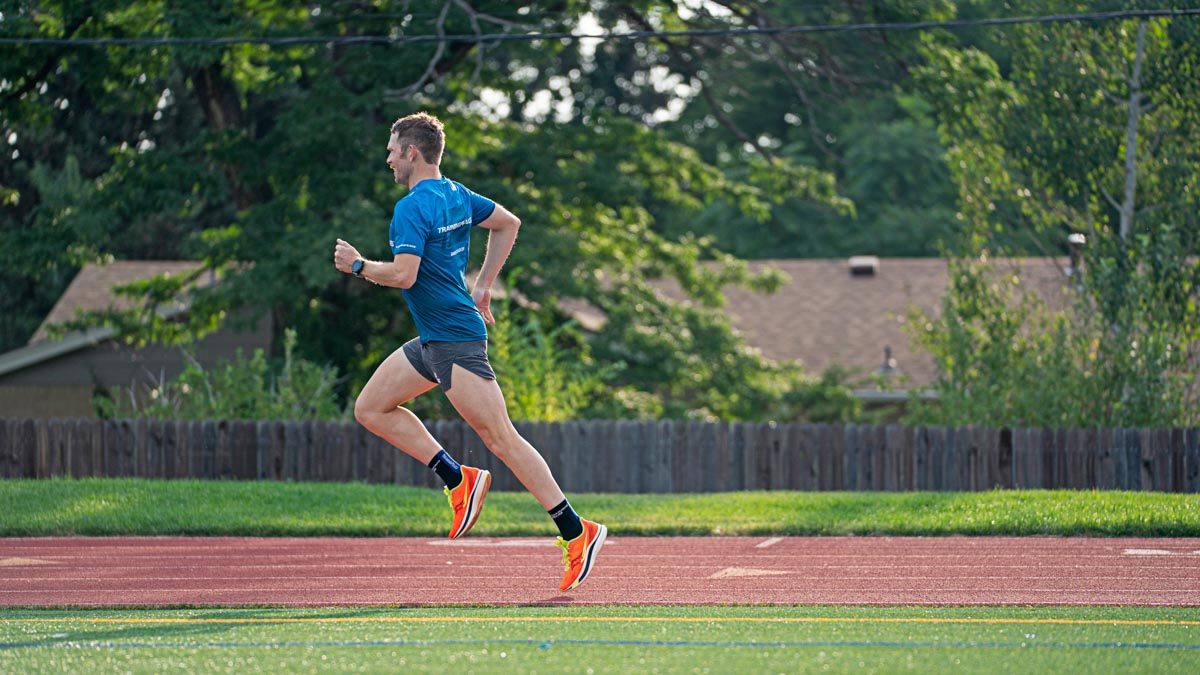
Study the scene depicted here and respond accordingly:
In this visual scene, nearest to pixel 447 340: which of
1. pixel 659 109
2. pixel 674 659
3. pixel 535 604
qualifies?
pixel 535 604

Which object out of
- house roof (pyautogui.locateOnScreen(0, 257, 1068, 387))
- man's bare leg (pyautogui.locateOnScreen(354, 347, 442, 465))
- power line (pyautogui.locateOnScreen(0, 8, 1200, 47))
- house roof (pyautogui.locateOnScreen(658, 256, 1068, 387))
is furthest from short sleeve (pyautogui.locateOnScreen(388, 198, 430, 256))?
house roof (pyautogui.locateOnScreen(658, 256, 1068, 387))

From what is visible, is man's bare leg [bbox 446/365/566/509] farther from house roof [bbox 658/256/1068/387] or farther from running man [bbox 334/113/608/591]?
house roof [bbox 658/256/1068/387]

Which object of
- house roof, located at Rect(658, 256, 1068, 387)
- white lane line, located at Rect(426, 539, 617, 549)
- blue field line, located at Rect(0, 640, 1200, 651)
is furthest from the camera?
house roof, located at Rect(658, 256, 1068, 387)

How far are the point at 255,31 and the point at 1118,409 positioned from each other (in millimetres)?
12296

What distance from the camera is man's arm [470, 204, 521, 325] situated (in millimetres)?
7574

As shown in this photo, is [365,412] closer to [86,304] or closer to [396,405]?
[396,405]

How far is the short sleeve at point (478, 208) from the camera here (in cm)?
735

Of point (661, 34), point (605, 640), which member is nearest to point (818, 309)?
point (661, 34)

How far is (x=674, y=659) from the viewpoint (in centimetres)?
529

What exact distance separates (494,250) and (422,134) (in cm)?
80

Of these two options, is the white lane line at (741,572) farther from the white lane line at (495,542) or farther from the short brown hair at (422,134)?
the short brown hair at (422,134)

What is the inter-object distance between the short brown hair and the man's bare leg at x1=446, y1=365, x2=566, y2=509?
1023mm

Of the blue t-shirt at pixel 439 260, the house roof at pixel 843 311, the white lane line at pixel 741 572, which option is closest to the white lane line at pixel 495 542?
the white lane line at pixel 741 572

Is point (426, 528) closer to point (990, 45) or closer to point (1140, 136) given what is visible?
point (1140, 136)
